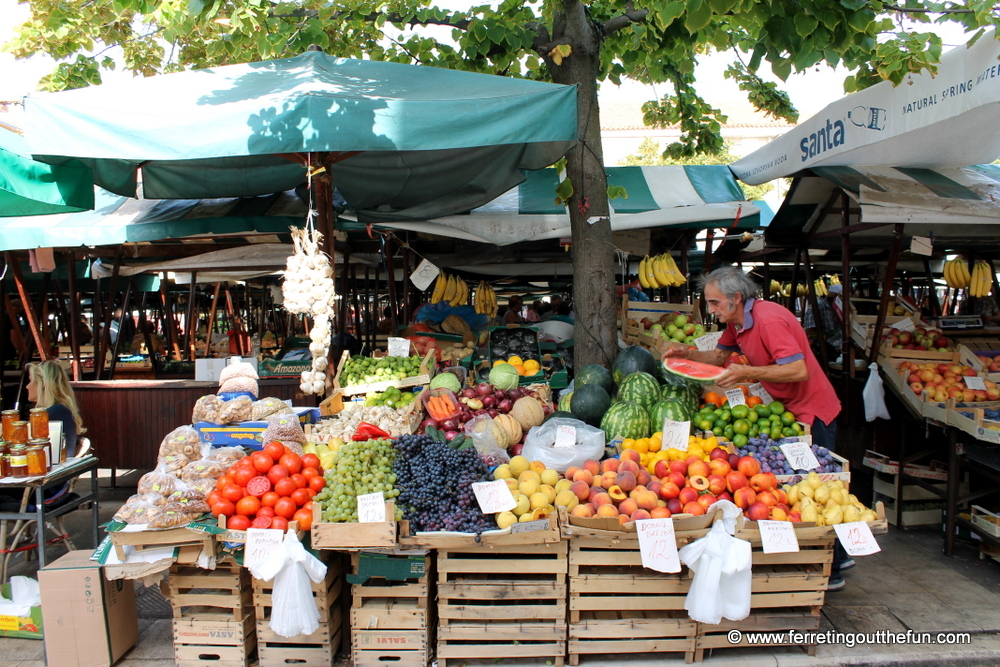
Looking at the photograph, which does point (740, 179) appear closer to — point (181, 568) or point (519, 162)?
point (519, 162)

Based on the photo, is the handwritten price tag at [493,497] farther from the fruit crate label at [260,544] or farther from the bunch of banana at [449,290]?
the bunch of banana at [449,290]

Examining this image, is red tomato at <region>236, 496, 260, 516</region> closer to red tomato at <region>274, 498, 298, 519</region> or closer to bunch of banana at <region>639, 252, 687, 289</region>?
red tomato at <region>274, 498, 298, 519</region>

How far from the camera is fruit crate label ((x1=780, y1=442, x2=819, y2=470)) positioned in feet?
11.6

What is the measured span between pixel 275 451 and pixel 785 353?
3.15 meters

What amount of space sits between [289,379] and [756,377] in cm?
470

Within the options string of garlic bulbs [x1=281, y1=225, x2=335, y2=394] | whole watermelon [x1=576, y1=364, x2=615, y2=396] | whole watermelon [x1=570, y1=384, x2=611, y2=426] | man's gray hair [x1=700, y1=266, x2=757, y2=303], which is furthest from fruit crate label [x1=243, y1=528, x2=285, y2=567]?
man's gray hair [x1=700, y1=266, x2=757, y2=303]

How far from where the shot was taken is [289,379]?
21.1 ft

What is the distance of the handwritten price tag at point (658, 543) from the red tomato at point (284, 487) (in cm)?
185

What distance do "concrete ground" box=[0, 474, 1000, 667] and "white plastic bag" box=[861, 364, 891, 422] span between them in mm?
1033

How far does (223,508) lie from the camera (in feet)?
10.5

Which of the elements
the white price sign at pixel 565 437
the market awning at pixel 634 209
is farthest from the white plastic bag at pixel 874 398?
the white price sign at pixel 565 437

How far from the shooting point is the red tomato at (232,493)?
3264mm

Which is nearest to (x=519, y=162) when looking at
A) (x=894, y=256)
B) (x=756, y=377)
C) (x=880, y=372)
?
(x=756, y=377)

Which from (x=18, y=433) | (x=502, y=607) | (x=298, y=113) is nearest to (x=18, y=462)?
(x=18, y=433)
